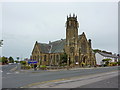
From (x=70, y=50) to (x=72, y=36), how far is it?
676cm

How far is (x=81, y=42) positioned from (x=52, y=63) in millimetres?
17902

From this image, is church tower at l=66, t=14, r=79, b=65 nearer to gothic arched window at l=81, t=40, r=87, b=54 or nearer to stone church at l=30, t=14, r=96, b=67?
stone church at l=30, t=14, r=96, b=67

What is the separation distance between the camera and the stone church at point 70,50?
237 feet

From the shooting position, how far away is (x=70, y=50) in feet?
237

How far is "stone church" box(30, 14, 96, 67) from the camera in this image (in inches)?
2840

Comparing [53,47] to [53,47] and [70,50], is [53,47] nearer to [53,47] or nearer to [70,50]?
[53,47]

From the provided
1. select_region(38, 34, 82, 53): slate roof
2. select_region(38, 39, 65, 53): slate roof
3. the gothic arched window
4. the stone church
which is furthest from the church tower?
select_region(38, 39, 65, 53): slate roof

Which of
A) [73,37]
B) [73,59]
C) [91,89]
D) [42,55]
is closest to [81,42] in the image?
[73,37]

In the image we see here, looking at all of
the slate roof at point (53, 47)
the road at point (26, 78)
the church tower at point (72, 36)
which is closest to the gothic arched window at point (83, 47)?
the church tower at point (72, 36)

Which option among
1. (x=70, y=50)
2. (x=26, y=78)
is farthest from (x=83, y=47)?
→ (x=26, y=78)

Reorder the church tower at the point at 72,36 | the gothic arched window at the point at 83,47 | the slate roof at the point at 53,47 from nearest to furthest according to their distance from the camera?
the church tower at the point at 72,36 → the gothic arched window at the point at 83,47 → the slate roof at the point at 53,47

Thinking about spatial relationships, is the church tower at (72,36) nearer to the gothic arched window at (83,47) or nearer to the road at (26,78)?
the gothic arched window at (83,47)

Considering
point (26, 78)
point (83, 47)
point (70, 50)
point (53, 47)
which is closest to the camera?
point (26, 78)

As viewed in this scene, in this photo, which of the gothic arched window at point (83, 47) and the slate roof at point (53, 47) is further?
the slate roof at point (53, 47)
